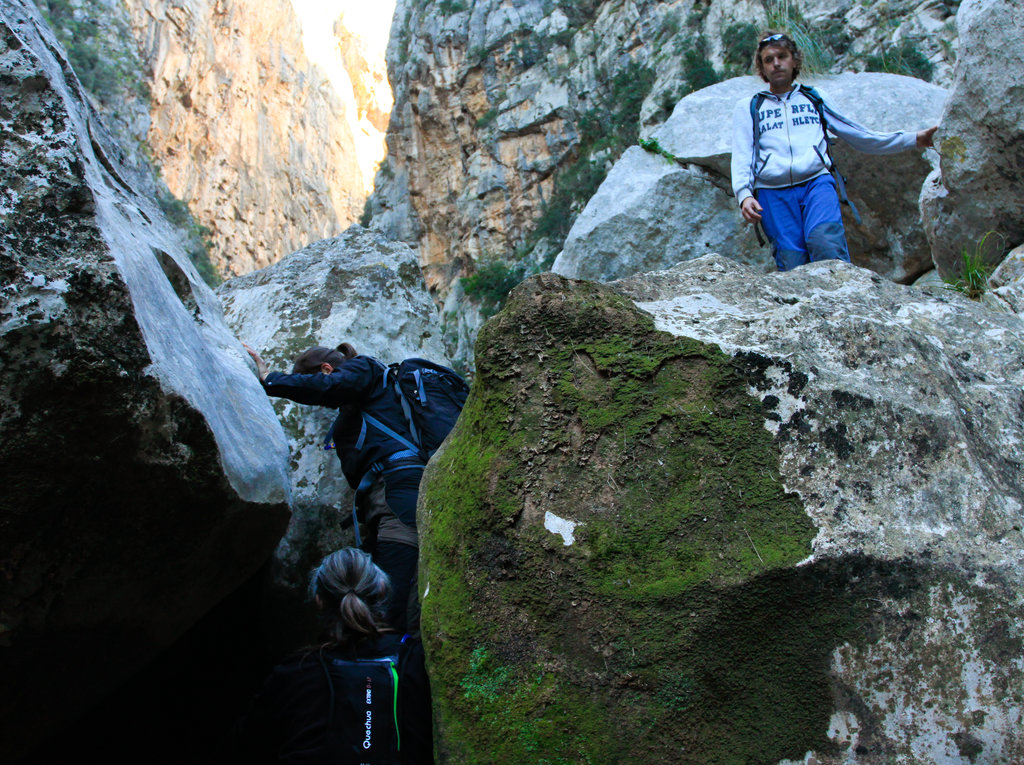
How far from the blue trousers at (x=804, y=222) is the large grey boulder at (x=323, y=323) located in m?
2.03

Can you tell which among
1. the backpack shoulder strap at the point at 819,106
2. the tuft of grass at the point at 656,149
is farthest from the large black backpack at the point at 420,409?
the tuft of grass at the point at 656,149

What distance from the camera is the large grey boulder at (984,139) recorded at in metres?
3.76

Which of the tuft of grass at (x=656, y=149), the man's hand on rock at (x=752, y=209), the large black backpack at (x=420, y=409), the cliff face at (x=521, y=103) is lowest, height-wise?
the cliff face at (x=521, y=103)

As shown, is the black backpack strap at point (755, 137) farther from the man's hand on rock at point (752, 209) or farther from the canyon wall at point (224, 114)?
the canyon wall at point (224, 114)

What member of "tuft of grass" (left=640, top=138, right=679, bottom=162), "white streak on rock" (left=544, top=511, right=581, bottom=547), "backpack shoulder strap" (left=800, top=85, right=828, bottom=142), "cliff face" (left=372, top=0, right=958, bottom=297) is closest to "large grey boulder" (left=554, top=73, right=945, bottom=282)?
"tuft of grass" (left=640, top=138, right=679, bottom=162)

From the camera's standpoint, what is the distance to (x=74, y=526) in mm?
2248

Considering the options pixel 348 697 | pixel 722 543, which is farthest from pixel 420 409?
pixel 722 543

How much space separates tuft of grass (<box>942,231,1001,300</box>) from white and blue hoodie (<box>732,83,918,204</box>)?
61 cm

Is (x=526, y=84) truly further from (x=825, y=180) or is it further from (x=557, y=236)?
(x=825, y=180)

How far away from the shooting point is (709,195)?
24.1ft

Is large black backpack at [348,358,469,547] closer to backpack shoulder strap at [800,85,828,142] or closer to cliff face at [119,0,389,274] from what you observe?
backpack shoulder strap at [800,85,828,142]

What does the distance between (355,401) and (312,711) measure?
151cm

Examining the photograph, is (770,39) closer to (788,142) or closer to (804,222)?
(788,142)

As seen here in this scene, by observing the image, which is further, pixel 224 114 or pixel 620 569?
pixel 224 114
